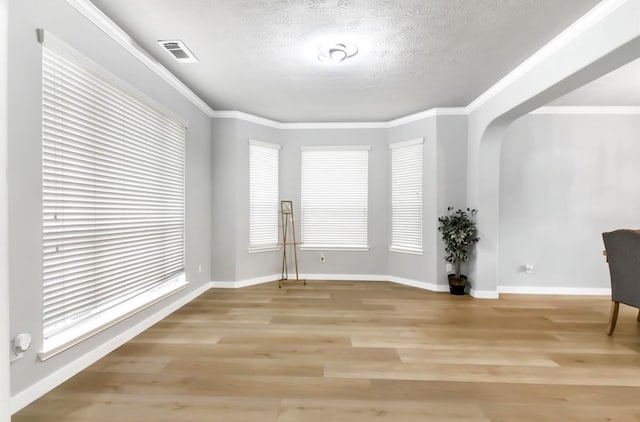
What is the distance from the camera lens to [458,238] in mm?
4465

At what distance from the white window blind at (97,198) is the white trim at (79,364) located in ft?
0.66

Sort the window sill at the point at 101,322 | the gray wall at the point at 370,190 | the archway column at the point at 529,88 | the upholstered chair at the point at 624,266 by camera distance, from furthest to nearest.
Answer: the gray wall at the point at 370,190, the upholstered chair at the point at 624,266, the archway column at the point at 529,88, the window sill at the point at 101,322

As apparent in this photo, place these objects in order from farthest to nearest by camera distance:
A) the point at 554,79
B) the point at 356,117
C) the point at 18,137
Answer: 1. the point at 356,117
2. the point at 554,79
3. the point at 18,137

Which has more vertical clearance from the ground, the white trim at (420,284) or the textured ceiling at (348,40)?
the textured ceiling at (348,40)

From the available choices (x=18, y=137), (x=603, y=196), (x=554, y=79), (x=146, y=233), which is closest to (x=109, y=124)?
(x=18, y=137)

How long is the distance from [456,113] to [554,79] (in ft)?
6.25

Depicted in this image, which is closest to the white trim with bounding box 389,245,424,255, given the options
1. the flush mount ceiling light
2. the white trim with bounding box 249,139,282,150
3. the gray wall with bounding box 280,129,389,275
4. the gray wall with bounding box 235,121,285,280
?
the gray wall with bounding box 280,129,389,275

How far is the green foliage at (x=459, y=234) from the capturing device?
450cm

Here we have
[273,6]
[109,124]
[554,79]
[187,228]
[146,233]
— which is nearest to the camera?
[273,6]

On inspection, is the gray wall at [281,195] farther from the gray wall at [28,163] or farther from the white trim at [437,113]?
the gray wall at [28,163]

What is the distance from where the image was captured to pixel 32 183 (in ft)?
6.57

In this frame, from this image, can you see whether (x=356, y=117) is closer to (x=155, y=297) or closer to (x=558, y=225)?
(x=558, y=225)

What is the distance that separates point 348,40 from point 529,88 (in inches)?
77.4

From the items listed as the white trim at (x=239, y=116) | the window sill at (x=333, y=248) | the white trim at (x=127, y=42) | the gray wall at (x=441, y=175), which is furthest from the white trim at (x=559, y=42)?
the white trim at (x=127, y=42)
